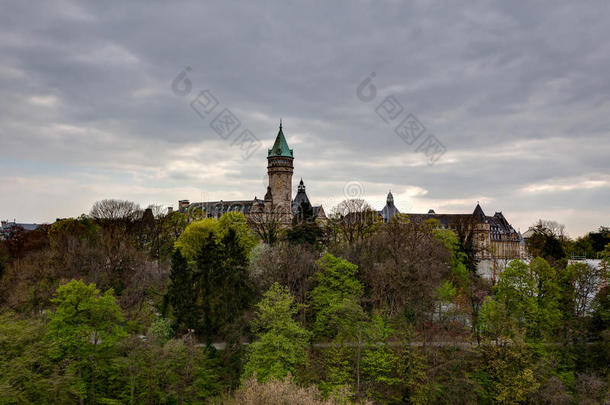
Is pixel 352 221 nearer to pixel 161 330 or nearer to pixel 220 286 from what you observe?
pixel 220 286

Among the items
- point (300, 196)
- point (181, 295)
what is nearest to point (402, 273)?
point (181, 295)

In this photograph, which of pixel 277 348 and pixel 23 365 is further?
pixel 277 348

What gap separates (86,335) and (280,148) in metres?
68.0

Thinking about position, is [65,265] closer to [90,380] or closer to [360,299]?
[90,380]

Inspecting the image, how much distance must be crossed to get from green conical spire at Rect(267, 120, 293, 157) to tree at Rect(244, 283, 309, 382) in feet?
206

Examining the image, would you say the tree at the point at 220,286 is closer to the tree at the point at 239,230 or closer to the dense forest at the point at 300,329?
the dense forest at the point at 300,329

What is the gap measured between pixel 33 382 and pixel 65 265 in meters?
23.9

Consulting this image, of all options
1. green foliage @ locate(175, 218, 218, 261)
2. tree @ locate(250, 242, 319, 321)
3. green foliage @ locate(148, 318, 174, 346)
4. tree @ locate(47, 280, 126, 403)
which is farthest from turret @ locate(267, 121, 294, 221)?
tree @ locate(47, 280, 126, 403)

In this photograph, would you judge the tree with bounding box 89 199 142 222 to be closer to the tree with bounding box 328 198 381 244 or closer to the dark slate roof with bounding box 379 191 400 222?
the tree with bounding box 328 198 381 244

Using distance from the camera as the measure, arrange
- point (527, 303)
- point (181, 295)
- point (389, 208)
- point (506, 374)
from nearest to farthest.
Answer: point (506, 374), point (527, 303), point (181, 295), point (389, 208)

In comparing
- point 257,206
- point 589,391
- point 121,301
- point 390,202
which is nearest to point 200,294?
point 121,301

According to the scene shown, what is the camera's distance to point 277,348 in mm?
32906

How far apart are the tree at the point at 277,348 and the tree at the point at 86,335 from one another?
9.36 metres

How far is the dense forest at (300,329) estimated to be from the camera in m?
30.0
